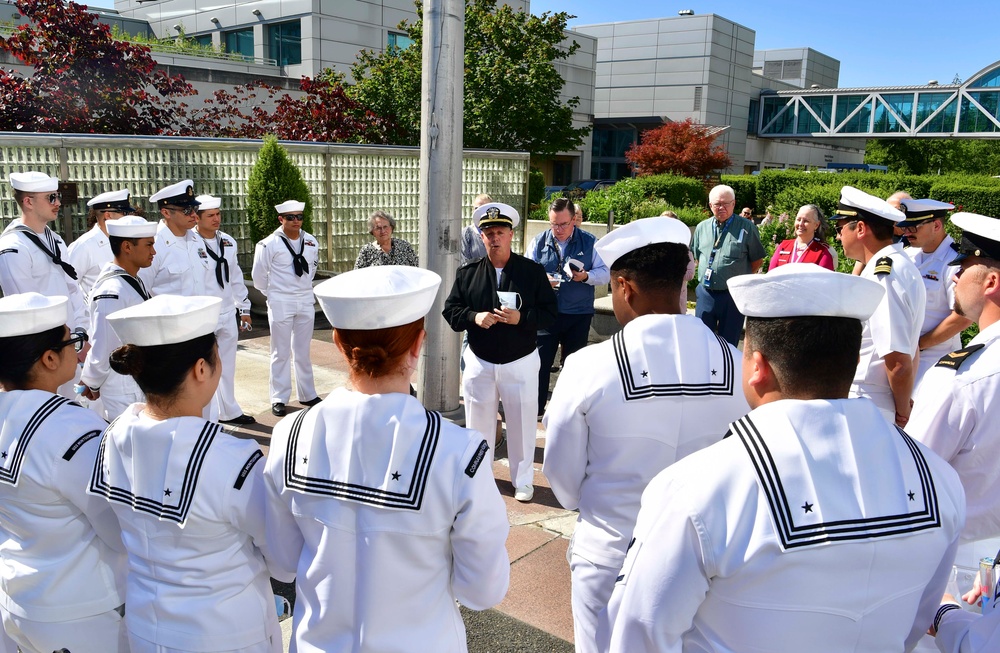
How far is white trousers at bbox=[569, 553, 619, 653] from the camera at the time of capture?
2570mm

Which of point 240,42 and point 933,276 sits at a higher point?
point 240,42

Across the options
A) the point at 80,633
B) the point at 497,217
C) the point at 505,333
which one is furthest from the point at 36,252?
the point at 80,633

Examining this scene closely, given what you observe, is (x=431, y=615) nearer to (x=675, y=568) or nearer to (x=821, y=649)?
(x=675, y=568)

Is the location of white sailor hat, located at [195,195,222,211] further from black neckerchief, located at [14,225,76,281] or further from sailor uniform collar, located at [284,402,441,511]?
sailor uniform collar, located at [284,402,441,511]

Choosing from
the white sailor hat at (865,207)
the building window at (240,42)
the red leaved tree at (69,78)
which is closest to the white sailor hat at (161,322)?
the white sailor hat at (865,207)

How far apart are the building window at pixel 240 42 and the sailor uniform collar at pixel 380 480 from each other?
32.4m

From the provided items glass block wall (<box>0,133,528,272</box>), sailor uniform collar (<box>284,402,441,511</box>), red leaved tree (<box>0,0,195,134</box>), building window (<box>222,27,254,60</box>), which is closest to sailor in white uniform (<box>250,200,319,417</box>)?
glass block wall (<box>0,133,528,272</box>)

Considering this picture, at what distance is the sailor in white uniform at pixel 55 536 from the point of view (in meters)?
2.38

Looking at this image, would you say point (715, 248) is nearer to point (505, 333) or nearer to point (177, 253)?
point (505, 333)

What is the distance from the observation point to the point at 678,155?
28.7 metres

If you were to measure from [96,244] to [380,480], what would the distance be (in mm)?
5782

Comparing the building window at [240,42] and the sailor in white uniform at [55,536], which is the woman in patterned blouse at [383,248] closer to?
the sailor in white uniform at [55,536]

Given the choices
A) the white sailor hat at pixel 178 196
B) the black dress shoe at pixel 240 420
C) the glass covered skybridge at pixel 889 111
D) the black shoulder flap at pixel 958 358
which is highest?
the glass covered skybridge at pixel 889 111

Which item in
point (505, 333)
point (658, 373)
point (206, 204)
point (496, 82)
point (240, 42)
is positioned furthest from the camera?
point (240, 42)
